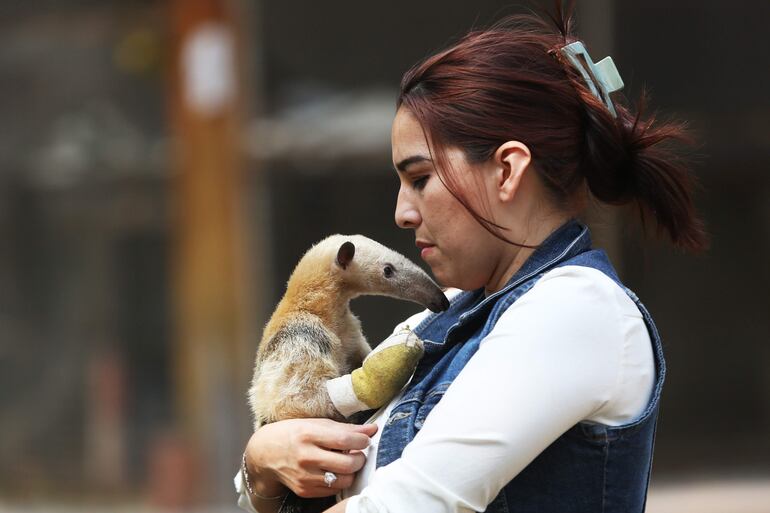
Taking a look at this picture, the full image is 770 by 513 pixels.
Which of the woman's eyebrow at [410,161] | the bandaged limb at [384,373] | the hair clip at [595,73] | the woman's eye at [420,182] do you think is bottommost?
the bandaged limb at [384,373]

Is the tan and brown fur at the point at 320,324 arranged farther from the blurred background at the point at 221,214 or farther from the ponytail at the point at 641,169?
the blurred background at the point at 221,214

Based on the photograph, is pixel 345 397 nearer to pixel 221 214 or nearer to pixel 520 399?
pixel 520 399

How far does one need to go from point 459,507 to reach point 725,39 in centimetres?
421

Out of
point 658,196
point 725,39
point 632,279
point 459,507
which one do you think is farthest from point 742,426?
point 459,507

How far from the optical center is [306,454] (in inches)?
65.7

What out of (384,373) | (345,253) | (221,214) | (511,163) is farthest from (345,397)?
(221,214)

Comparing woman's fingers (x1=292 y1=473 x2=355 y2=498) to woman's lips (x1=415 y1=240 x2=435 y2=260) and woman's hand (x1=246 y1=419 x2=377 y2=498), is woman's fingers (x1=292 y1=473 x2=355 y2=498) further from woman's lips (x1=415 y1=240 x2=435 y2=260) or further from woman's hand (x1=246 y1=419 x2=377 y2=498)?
woman's lips (x1=415 y1=240 x2=435 y2=260)

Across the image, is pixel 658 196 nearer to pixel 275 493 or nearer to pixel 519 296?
pixel 519 296

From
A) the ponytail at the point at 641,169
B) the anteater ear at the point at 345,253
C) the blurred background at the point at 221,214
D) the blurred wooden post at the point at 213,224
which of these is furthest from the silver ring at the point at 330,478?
the blurred wooden post at the point at 213,224

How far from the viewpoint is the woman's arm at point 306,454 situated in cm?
163

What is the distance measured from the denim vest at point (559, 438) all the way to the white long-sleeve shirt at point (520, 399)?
31 millimetres

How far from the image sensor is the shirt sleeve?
1420 millimetres

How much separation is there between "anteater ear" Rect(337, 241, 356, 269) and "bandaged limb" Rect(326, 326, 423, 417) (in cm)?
26

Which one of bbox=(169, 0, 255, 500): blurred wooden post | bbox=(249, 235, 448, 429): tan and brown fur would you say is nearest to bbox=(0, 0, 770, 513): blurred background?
bbox=(169, 0, 255, 500): blurred wooden post
